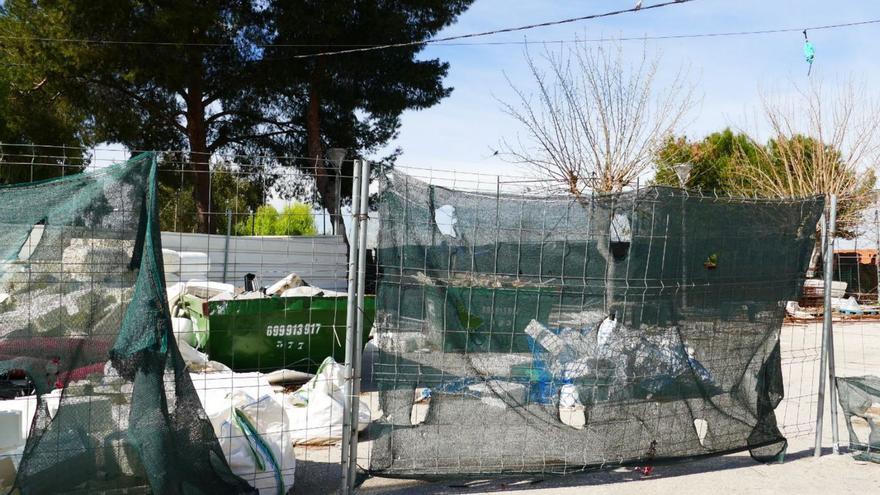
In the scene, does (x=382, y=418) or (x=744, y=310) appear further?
(x=744, y=310)

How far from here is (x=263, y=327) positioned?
383 inches

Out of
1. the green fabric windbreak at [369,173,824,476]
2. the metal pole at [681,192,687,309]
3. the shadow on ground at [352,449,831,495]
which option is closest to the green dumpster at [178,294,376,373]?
the shadow on ground at [352,449,831,495]

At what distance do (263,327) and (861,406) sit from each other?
6400 mm

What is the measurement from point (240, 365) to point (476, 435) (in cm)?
513

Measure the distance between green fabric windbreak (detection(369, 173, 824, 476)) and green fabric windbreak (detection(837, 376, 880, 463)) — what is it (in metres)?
0.74

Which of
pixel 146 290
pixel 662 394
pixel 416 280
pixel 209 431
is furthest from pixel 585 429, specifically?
pixel 146 290

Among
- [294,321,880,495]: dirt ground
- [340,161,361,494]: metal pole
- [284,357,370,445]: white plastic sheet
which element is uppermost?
[340,161,361,494]: metal pole

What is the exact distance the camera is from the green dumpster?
961 centimetres

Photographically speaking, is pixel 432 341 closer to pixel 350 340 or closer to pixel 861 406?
pixel 350 340

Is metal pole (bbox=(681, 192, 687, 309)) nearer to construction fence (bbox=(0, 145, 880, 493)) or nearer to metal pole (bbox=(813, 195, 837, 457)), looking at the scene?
construction fence (bbox=(0, 145, 880, 493))

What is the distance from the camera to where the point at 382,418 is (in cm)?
544

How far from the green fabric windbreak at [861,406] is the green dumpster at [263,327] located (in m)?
5.02

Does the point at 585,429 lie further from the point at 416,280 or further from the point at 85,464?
the point at 85,464

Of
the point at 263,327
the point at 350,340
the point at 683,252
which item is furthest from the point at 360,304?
the point at 263,327
